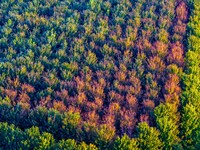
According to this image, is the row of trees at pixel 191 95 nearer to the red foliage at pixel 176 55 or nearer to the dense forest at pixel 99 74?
the dense forest at pixel 99 74

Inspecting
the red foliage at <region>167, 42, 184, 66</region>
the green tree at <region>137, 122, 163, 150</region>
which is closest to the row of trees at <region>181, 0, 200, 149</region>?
the red foliage at <region>167, 42, 184, 66</region>

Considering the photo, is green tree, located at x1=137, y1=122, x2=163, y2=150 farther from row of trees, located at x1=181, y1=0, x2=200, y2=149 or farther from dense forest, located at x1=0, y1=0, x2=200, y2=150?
row of trees, located at x1=181, y1=0, x2=200, y2=149

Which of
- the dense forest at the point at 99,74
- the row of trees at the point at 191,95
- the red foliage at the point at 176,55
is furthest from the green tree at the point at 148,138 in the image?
the red foliage at the point at 176,55

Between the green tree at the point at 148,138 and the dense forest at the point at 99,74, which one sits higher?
the dense forest at the point at 99,74

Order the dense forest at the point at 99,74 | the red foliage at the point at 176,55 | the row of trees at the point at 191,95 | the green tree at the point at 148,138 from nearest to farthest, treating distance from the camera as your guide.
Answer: the green tree at the point at 148,138 < the dense forest at the point at 99,74 < the row of trees at the point at 191,95 < the red foliage at the point at 176,55

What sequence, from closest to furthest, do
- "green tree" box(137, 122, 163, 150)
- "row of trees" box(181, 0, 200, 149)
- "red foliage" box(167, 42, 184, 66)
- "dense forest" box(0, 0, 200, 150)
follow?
"green tree" box(137, 122, 163, 150), "dense forest" box(0, 0, 200, 150), "row of trees" box(181, 0, 200, 149), "red foliage" box(167, 42, 184, 66)

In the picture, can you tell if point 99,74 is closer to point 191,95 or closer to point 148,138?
point 191,95

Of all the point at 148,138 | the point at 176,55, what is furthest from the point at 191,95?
the point at 148,138

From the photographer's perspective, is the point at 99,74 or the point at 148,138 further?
the point at 99,74

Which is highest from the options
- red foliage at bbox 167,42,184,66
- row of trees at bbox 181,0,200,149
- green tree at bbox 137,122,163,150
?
red foliage at bbox 167,42,184,66
